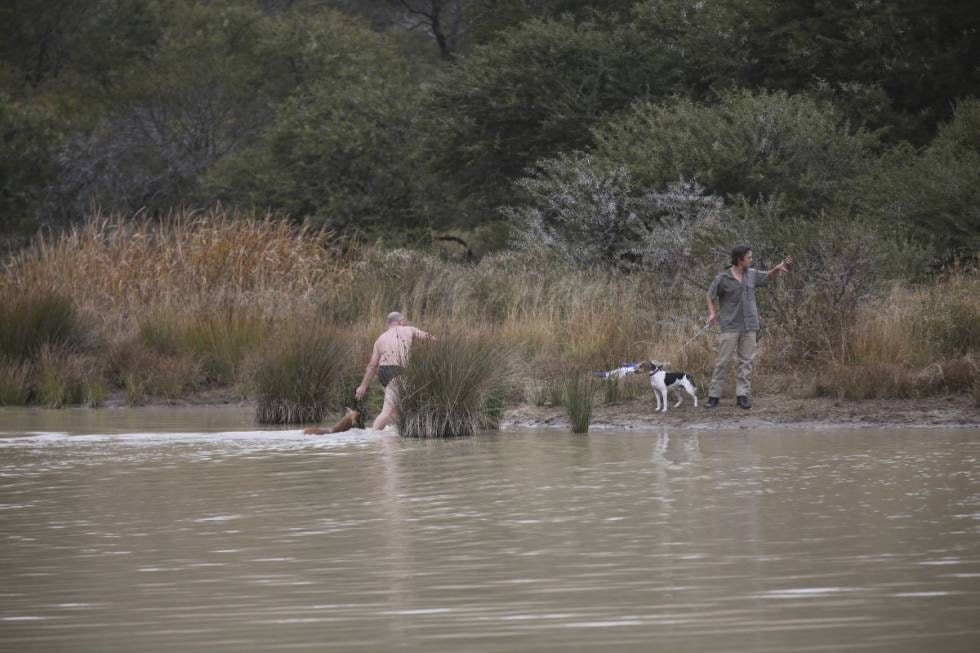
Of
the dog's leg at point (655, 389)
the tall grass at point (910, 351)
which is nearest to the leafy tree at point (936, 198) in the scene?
the tall grass at point (910, 351)

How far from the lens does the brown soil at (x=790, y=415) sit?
17.5m

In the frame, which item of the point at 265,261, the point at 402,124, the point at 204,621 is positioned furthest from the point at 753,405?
the point at 402,124

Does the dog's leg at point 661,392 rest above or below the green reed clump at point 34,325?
below

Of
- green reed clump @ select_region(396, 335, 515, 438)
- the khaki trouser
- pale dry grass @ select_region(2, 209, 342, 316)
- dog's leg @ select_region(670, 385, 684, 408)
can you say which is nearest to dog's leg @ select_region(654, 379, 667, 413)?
dog's leg @ select_region(670, 385, 684, 408)

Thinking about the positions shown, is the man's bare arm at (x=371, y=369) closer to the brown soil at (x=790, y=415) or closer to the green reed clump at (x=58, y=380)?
the brown soil at (x=790, y=415)

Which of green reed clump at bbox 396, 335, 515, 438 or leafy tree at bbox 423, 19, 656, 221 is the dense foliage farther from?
green reed clump at bbox 396, 335, 515, 438

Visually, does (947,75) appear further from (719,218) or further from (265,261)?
(265,261)

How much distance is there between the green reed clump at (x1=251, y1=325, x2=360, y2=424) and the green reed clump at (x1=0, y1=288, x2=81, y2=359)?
5.29 meters

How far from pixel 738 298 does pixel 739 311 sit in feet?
0.47

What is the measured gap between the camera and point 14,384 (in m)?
22.7

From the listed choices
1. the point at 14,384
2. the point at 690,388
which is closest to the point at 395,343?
the point at 690,388

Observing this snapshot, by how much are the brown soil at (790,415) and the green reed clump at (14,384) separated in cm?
755

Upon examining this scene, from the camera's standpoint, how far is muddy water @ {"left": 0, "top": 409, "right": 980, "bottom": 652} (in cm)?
675

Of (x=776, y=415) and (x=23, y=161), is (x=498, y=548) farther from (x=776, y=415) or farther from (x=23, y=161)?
(x=23, y=161)
